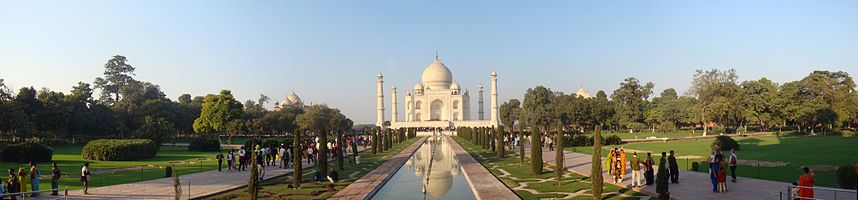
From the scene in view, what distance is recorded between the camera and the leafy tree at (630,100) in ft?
183

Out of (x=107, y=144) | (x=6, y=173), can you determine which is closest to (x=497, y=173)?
(x=6, y=173)

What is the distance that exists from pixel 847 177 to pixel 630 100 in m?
48.5

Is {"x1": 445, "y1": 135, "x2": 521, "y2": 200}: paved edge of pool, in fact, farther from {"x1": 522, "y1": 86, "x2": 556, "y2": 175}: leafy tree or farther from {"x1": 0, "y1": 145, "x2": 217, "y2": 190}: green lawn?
{"x1": 522, "y1": 86, "x2": 556, "y2": 175}: leafy tree

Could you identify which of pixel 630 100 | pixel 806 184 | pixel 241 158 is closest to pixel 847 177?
pixel 806 184

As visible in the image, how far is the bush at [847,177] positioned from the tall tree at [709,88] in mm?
30368

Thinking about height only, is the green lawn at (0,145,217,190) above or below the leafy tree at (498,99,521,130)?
below

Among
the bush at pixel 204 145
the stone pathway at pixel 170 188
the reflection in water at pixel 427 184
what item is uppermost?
the bush at pixel 204 145

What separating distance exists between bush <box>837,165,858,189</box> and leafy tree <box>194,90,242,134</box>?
→ 122 feet

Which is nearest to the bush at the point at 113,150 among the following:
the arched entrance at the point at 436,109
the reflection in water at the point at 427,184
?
the reflection in water at the point at 427,184

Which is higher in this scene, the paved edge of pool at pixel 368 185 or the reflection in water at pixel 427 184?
the paved edge of pool at pixel 368 185

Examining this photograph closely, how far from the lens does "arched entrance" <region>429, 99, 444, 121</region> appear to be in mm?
85606

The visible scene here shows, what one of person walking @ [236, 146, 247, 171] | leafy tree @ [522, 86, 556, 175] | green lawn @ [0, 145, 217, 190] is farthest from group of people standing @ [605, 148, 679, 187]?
leafy tree @ [522, 86, 556, 175]

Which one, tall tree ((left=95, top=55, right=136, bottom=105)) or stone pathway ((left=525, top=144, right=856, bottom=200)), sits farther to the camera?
tall tree ((left=95, top=55, right=136, bottom=105))

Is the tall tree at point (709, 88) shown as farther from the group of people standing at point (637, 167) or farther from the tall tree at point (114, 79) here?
the tall tree at point (114, 79)
